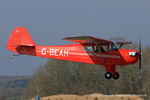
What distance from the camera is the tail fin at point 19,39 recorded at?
27469mm

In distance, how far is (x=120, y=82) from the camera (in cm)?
4353

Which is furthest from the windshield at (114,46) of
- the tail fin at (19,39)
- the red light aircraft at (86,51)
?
the tail fin at (19,39)

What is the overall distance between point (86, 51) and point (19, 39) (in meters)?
6.29

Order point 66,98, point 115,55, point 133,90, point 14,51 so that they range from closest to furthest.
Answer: point 115,55 < point 14,51 < point 66,98 < point 133,90

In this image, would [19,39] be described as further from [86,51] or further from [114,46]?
[114,46]

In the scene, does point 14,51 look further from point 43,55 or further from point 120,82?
point 120,82

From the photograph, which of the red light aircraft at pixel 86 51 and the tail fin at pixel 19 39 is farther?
the tail fin at pixel 19 39

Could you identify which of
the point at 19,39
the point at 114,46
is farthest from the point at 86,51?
the point at 19,39

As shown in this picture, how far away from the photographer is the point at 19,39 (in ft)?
90.9

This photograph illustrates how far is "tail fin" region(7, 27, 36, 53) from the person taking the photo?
1081 inches

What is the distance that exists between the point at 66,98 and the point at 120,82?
9712mm

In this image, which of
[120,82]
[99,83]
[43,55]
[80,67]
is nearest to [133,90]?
[120,82]

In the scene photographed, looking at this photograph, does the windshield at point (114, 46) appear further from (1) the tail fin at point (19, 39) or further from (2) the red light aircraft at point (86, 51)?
(1) the tail fin at point (19, 39)

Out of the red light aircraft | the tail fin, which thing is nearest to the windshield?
the red light aircraft
